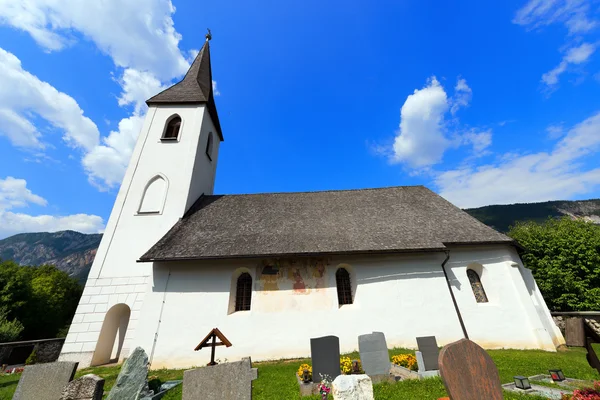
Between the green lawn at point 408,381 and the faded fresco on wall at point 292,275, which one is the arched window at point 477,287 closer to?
the green lawn at point 408,381

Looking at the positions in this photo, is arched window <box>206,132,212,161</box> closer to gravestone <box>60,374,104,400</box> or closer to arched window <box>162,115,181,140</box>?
arched window <box>162,115,181,140</box>

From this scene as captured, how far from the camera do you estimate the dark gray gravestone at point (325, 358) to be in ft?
21.8

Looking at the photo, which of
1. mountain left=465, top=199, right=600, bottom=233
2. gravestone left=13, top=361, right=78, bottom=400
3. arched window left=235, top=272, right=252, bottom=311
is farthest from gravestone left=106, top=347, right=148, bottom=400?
mountain left=465, top=199, right=600, bottom=233

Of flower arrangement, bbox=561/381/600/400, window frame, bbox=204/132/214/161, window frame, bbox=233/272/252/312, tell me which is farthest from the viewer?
window frame, bbox=204/132/214/161

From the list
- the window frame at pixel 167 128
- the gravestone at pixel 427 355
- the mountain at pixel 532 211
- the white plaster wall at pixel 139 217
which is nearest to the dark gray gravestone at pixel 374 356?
the gravestone at pixel 427 355

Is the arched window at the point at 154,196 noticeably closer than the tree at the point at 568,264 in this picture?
Yes

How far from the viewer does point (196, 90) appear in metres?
16.8

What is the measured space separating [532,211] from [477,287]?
119 metres

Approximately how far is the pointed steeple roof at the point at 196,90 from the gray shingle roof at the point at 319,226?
6.43 meters

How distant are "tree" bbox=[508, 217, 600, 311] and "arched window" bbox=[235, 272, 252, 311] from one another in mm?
18027

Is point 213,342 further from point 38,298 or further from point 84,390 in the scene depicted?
point 38,298

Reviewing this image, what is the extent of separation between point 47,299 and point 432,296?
42.7 m

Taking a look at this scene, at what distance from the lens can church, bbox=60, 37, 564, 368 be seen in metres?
9.93

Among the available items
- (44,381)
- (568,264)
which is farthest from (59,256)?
(568,264)
